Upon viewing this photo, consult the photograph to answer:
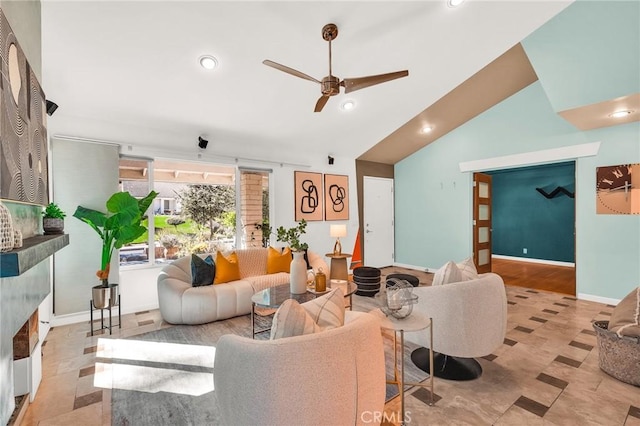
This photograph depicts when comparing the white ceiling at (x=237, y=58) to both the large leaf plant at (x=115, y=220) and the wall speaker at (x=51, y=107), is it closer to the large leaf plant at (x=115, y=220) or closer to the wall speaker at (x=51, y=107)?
the wall speaker at (x=51, y=107)

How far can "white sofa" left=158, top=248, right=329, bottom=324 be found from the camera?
139 inches

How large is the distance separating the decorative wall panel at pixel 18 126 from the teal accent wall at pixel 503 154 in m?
6.24

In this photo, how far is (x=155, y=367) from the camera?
8.47ft

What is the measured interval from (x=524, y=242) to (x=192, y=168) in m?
8.06

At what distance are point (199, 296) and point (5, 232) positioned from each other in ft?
8.08

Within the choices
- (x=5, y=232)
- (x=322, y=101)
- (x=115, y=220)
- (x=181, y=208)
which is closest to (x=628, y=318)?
(x=322, y=101)

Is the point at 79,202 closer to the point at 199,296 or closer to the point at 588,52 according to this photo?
the point at 199,296

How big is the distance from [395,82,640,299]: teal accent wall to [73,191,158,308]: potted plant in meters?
5.51

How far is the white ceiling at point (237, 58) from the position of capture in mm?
2764

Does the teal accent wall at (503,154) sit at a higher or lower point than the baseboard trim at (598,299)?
higher

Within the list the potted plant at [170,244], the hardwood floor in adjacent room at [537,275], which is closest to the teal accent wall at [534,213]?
the hardwood floor in adjacent room at [537,275]

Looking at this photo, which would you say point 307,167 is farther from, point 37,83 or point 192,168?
point 37,83

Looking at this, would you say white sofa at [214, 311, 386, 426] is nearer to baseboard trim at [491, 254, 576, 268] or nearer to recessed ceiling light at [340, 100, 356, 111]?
recessed ceiling light at [340, 100, 356, 111]

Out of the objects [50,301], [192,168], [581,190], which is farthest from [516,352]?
[50,301]
